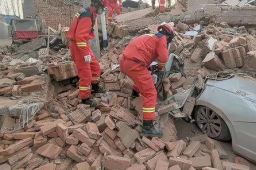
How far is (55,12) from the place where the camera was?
1648 centimetres

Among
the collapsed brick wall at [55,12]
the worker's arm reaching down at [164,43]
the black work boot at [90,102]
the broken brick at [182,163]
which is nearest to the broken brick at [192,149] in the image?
the broken brick at [182,163]

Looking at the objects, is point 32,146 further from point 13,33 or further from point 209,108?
point 13,33

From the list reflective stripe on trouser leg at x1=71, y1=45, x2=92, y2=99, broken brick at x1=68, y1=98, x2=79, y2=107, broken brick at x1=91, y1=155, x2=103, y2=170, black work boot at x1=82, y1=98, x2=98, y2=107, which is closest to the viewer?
broken brick at x1=91, y1=155, x2=103, y2=170

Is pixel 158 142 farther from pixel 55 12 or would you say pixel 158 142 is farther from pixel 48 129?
pixel 55 12

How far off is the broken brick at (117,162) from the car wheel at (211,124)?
5.47ft

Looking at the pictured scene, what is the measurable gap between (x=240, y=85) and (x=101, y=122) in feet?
8.09

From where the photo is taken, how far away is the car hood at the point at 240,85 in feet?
13.3

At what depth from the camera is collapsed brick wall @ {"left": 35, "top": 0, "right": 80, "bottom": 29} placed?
16.2m

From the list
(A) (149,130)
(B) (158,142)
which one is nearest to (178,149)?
(B) (158,142)

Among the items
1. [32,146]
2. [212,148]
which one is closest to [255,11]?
[212,148]

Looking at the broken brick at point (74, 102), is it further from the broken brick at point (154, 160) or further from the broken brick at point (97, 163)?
the broken brick at point (154, 160)

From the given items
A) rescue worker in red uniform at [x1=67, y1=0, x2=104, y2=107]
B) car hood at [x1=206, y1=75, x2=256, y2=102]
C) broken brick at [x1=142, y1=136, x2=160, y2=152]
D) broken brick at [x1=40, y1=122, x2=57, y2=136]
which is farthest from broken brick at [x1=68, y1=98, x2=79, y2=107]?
car hood at [x1=206, y1=75, x2=256, y2=102]

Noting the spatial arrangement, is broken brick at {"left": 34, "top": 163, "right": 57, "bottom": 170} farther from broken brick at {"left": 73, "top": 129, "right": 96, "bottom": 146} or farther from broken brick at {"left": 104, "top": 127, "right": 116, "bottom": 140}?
broken brick at {"left": 104, "top": 127, "right": 116, "bottom": 140}

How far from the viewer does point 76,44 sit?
4910 millimetres
